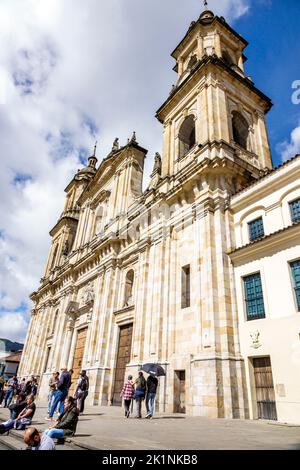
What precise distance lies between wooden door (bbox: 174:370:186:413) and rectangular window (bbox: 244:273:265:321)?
167 inches

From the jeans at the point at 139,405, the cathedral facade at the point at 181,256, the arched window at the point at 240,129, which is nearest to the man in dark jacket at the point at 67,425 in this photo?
the jeans at the point at 139,405

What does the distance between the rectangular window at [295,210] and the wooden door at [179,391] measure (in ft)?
28.1

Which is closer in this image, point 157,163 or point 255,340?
point 255,340

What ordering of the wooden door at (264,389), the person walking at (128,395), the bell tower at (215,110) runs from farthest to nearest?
the bell tower at (215,110) < the person walking at (128,395) < the wooden door at (264,389)

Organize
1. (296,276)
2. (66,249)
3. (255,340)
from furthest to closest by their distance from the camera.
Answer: (66,249)
(255,340)
(296,276)

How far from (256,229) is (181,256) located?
4400 mm

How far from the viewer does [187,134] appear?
2389 cm

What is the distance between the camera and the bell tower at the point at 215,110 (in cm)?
1933

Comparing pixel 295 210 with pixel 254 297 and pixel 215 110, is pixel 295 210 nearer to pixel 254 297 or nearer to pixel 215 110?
pixel 254 297

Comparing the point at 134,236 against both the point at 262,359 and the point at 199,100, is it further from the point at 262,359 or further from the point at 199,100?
the point at 262,359

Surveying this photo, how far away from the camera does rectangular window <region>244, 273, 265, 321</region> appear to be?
1338 centimetres

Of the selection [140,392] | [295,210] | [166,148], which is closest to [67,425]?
[140,392]

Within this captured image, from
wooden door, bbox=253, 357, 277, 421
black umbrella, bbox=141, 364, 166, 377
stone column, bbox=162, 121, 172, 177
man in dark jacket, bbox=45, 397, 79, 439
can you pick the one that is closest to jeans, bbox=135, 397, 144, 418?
black umbrella, bbox=141, 364, 166, 377

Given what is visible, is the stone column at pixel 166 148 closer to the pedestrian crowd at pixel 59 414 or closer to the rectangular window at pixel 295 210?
the rectangular window at pixel 295 210
